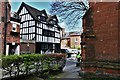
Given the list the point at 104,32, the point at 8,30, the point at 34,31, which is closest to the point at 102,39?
the point at 104,32

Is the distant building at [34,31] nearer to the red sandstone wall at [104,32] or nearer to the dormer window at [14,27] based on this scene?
the dormer window at [14,27]

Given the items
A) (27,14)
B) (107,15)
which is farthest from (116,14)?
(27,14)

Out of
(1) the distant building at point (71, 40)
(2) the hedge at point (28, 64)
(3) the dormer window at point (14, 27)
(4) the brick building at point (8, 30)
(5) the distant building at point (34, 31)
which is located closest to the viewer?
(2) the hedge at point (28, 64)

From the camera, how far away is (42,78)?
11.6m

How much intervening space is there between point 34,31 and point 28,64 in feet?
90.7

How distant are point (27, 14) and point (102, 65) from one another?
31865 mm

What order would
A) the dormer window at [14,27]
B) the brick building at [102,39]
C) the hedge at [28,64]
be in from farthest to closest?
the dormer window at [14,27] < the hedge at [28,64] < the brick building at [102,39]

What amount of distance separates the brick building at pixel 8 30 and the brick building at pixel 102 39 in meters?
11.9

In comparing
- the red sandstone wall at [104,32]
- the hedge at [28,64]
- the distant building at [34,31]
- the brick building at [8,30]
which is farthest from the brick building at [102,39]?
the distant building at [34,31]

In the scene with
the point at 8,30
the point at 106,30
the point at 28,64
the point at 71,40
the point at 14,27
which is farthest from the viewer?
the point at 71,40

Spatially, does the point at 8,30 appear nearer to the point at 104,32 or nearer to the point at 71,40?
the point at 104,32

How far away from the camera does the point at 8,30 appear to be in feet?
79.6

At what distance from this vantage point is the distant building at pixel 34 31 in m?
37.4

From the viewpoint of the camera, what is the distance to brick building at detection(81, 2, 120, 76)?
9.07 metres
